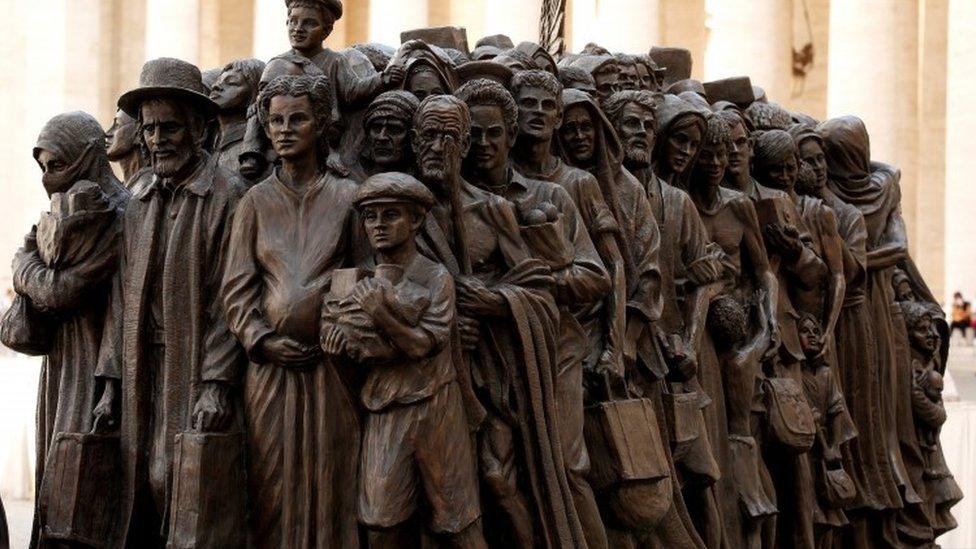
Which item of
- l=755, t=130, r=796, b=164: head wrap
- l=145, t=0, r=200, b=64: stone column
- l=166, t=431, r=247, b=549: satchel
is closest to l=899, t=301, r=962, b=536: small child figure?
l=755, t=130, r=796, b=164: head wrap

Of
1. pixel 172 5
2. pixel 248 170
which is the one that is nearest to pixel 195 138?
pixel 248 170

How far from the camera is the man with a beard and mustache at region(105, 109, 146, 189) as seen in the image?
330 inches

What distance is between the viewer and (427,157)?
751 cm

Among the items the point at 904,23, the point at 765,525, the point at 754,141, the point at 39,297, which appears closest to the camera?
the point at 39,297

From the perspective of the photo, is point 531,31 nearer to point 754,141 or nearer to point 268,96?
point 754,141

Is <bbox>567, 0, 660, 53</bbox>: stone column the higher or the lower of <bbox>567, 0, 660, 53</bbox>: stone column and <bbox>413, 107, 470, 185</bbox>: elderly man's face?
the higher

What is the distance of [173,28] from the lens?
3291cm

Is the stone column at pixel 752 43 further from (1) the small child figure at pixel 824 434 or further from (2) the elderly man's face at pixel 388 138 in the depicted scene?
(2) the elderly man's face at pixel 388 138

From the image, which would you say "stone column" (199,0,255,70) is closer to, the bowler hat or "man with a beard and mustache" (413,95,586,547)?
the bowler hat

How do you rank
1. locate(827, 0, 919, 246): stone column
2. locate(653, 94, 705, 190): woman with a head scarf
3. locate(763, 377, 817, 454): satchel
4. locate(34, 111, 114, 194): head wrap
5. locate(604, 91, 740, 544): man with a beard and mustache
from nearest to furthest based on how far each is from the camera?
locate(34, 111, 114, 194): head wrap → locate(604, 91, 740, 544): man with a beard and mustache → locate(653, 94, 705, 190): woman with a head scarf → locate(763, 377, 817, 454): satchel → locate(827, 0, 919, 246): stone column

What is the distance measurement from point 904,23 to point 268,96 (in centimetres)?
2020

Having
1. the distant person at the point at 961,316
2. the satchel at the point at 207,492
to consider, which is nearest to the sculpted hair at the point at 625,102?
the satchel at the point at 207,492

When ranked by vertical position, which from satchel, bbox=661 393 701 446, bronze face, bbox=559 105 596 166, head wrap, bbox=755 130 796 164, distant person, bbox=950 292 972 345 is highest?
bronze face, bbox=559 105 596 166

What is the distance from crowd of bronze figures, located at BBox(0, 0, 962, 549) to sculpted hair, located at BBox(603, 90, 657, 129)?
2 cm
